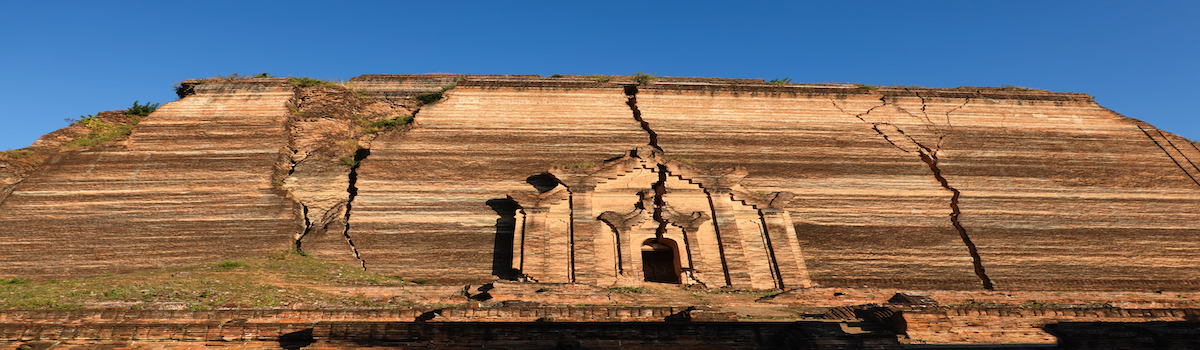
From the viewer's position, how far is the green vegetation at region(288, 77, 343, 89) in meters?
18.1

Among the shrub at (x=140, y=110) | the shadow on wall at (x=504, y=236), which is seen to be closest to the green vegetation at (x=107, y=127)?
the shrub at (x=140, y=110)

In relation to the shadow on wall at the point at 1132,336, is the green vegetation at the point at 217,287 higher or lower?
higher

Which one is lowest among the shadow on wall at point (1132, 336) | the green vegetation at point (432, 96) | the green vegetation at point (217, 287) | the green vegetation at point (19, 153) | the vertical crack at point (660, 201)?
the shadow on wall at point (1132, 336)

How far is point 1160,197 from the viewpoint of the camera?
49.9ft

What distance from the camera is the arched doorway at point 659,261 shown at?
13.1 meters

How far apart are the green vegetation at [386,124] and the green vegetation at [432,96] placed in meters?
0.94

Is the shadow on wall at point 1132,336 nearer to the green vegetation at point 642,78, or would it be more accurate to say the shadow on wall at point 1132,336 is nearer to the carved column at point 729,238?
the carved column at point 729,238

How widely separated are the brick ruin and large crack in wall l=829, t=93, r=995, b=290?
69 mm

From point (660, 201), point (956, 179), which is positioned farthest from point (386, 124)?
point (956, 179)

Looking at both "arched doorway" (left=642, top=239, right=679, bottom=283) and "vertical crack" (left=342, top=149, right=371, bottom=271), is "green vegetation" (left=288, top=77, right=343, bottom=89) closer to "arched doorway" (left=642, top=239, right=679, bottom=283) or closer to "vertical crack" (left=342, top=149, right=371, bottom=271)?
"vertical crack" (left=342, top=149, right=371, bottom=271)

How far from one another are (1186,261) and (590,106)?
13420 millimetres

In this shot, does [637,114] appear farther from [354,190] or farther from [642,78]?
[354,190]

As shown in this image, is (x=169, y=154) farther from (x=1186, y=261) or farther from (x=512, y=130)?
(x=1186, y=261)

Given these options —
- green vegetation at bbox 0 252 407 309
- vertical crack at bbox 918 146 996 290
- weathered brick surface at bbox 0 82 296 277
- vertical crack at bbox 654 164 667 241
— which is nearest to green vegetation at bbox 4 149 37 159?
weathered brick surface at bbox 0 82 296 277
